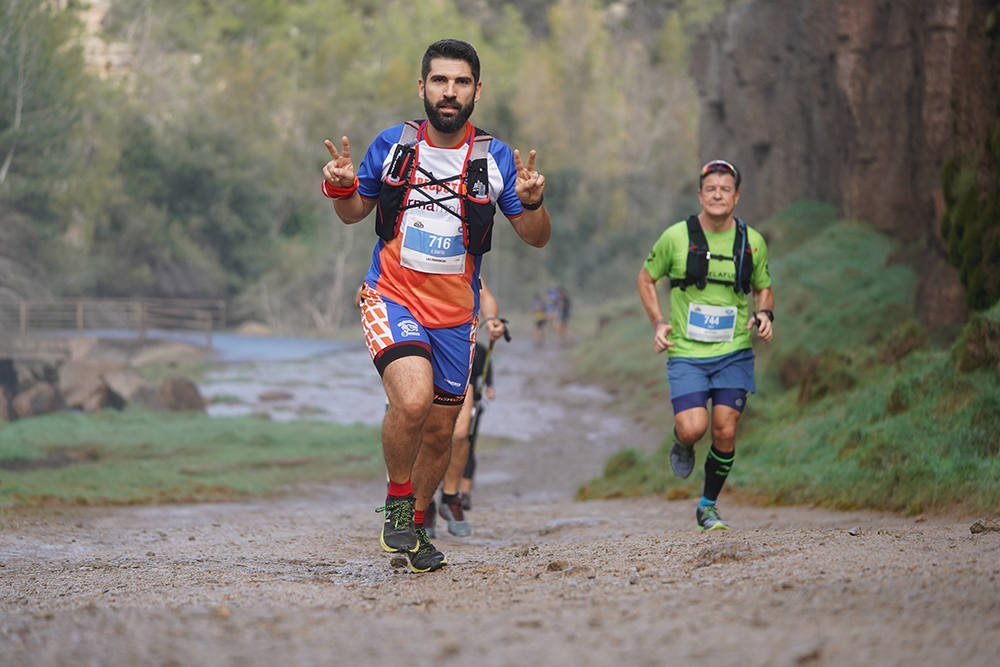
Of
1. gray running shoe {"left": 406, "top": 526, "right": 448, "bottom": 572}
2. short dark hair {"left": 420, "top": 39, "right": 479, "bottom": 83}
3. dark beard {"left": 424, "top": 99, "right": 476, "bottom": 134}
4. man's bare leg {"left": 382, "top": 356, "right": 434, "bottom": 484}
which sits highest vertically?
short dark hair {"left": 420, "top": 39, "right": 479, "bottom": 83}

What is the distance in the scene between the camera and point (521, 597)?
416cm

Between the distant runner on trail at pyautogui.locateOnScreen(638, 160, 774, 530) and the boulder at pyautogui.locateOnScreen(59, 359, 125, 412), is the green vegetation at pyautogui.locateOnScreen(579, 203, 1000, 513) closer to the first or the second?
the distant runner on trail at pyautogui.locateOnScreen(638, 160, 774, 530)

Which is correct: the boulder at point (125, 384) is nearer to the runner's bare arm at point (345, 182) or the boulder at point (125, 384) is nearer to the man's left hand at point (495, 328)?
the man's left hand at point (495, 328)

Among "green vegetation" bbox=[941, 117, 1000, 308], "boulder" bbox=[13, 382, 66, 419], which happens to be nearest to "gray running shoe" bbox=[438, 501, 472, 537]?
"green vegetation" bbox=[941, 117, 1000, 308]

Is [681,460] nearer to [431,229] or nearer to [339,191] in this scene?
[431,229]

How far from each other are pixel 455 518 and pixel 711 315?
2.56m

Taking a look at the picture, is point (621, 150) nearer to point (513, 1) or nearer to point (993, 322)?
point (513, 1)

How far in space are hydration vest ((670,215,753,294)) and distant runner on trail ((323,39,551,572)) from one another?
179 cm

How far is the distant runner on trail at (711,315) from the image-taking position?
7031 millimetres

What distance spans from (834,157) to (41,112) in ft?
58.9

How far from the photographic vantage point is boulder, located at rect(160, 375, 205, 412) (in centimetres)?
2036

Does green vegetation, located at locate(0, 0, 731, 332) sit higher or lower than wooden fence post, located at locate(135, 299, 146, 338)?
higher

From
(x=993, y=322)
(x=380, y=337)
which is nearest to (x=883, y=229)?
(x=993, y=322)

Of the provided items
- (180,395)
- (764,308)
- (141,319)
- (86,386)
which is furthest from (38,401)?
(764,308)
